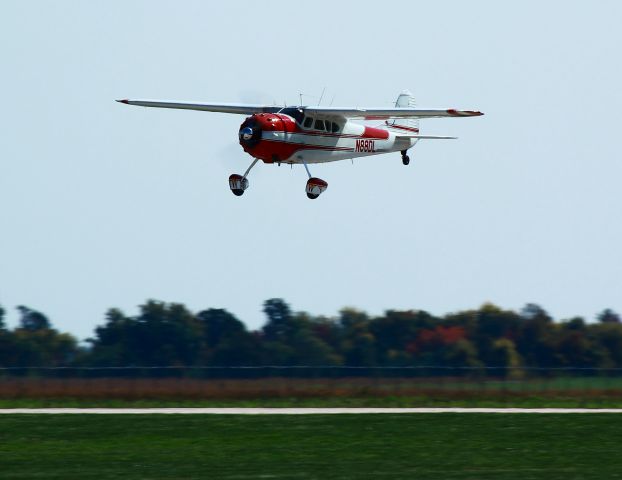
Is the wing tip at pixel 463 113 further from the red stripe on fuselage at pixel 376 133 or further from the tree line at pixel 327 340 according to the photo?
the tree line at pixel 327 340

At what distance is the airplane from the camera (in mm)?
38094

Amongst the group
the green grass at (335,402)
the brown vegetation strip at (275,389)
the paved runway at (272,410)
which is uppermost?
the brown vegetation strip at (275,389)

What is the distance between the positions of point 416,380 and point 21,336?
102 ft

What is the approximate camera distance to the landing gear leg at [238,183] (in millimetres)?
39000

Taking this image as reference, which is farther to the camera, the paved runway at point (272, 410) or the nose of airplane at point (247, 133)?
the nose of airplane at point (247, 133)

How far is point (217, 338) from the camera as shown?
74.4 meters

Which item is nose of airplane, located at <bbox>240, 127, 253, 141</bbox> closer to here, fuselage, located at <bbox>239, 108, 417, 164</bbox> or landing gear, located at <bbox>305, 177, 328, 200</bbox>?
fuselage, located at <bbox>239, 108, 417, 164</bbox>

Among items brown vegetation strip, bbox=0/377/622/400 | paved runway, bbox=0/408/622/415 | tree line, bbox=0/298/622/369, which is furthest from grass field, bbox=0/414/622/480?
tree line, bbox=0/298/622/369

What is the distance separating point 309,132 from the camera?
131 feet

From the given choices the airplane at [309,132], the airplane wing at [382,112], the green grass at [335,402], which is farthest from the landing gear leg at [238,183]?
the green grass at [335,402]

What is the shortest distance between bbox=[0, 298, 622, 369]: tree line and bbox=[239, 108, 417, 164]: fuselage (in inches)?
992

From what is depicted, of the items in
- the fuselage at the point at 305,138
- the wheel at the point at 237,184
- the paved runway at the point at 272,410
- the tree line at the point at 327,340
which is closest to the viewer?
the paved runway at the point at 272,410

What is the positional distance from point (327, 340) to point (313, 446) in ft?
141

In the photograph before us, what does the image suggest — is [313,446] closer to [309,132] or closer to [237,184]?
[237,184]
